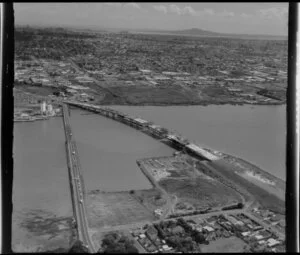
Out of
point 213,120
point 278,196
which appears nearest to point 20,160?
point 278,196

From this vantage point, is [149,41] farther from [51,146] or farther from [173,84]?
[51,146]

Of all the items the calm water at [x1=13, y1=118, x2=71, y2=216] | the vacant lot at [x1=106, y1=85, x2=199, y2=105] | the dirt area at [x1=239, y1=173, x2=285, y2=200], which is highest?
the vacant lot at [x1=106, y1=85, x2=199, y2=105]

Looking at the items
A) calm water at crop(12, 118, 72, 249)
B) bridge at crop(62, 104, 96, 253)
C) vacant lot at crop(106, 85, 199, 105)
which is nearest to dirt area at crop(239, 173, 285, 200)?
bridge at crop(62, 104, 96, 253)

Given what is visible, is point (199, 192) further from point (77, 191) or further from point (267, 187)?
point (77, 191)

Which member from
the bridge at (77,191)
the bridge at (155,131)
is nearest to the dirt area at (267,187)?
the bridge at (155,131)

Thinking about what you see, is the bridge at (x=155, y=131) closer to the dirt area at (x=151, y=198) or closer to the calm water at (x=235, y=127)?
the calm water at (x=235, y=127)

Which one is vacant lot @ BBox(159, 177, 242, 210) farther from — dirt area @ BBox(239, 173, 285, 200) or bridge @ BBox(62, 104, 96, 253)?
bridge @ BBox(62, 104, 96, 253)
